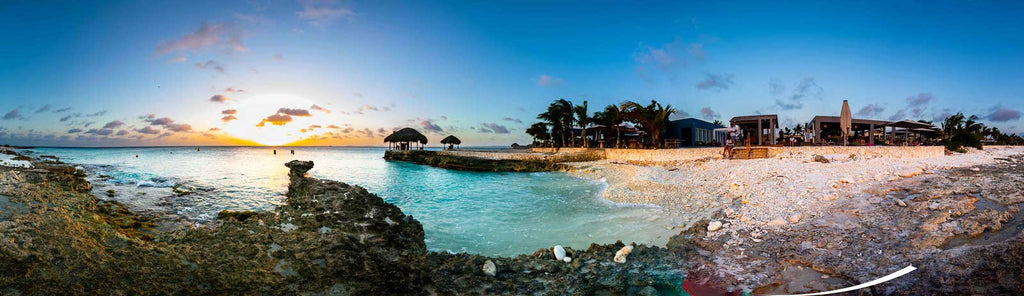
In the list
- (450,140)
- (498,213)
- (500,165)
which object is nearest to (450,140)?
(450,140)

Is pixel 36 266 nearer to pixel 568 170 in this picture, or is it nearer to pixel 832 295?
pixel 832 295

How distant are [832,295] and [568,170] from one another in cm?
2002

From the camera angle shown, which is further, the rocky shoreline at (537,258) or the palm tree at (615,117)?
the palm tree at (615,117)

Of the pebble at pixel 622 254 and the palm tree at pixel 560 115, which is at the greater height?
the palm tree at pixel 560 115

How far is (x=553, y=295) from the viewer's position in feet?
12.2

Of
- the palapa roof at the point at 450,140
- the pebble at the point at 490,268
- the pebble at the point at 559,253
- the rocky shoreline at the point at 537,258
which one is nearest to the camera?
the rocky shoreline at the point at 537,258

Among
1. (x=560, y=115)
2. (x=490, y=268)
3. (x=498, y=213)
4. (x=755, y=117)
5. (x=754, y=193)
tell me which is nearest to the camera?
(x=490, y=268)

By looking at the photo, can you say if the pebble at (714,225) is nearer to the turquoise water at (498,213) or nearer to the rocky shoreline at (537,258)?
the rocky shoreline at (537,258)

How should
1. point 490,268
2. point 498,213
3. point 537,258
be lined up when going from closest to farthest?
point 490,268 → point 537,258 → point 498,213

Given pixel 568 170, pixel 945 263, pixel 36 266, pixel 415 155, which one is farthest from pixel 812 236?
pixel 415 155

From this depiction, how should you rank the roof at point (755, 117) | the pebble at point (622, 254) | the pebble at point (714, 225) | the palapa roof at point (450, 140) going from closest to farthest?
the pebble at point (622, 254) < the pebble at point (714, 225) < the roof at point (755, 117) < the palapa roof at point (450, 140)

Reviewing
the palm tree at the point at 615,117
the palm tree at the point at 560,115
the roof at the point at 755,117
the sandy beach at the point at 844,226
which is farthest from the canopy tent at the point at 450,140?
the sandy beach at the point at 844,226

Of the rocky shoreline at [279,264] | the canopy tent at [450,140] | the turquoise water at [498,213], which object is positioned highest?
the canopy tent at [450,140]

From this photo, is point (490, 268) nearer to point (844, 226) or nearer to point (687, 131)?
point (844, 226)
